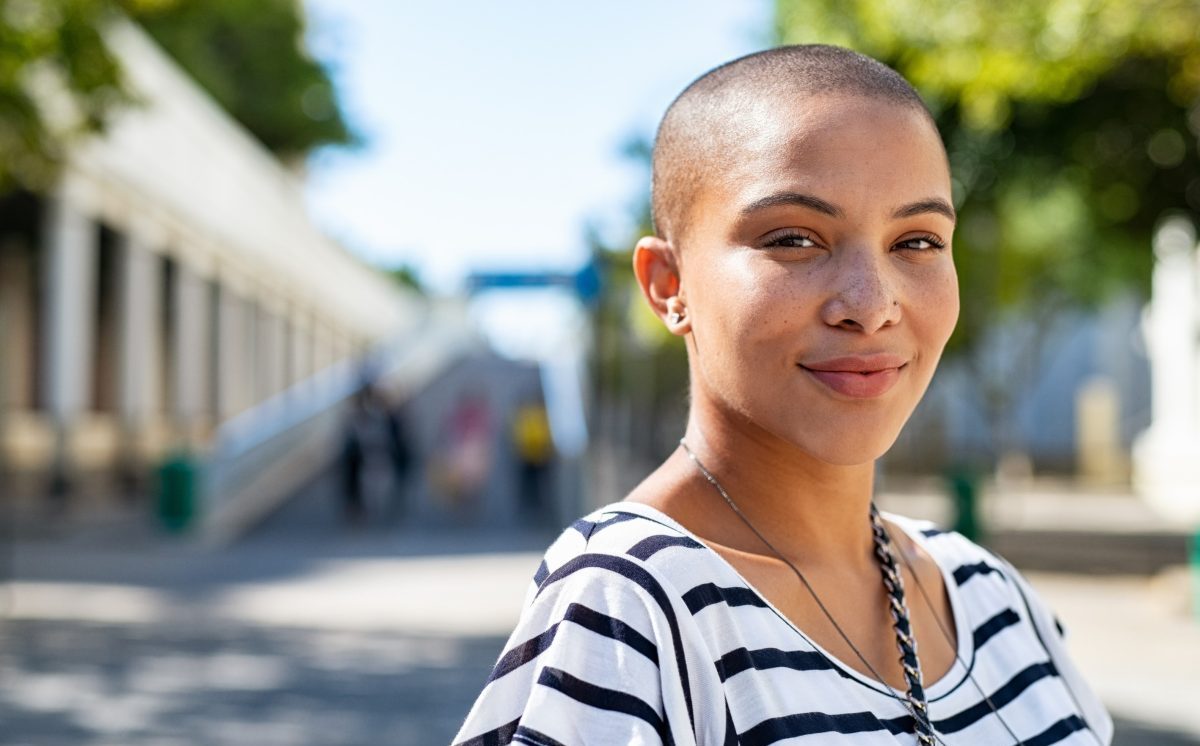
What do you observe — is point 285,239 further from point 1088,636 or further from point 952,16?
point 1088,636

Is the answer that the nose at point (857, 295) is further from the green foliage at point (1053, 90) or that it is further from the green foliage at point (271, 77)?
the green foliage at point (271, 77)

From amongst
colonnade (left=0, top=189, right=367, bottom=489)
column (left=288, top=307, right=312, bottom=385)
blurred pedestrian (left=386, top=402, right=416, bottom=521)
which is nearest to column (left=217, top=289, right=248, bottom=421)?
colonnade (left=0, top=189, right=367, bottom=489)

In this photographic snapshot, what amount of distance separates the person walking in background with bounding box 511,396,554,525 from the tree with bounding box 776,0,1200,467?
5.89m

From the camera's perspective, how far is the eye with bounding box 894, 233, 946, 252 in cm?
146

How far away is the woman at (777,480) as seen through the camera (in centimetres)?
125

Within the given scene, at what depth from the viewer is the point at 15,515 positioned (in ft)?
61.1

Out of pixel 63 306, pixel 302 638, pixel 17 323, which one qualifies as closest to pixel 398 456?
pixel 63 306

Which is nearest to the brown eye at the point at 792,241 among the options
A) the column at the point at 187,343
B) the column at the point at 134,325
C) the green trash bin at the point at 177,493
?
the green trash bin at the point at 177,493

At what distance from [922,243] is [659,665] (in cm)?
55

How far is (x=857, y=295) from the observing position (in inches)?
55.0

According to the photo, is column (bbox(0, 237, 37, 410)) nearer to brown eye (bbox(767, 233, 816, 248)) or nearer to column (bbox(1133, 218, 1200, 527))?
column (bbox(1133, 218, 1200, 527))

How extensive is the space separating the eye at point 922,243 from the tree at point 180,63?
1102cm

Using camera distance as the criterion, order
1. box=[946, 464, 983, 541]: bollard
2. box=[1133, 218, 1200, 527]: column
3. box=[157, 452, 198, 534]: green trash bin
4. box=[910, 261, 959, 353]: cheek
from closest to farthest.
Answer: box=[910, 261, 959, 353]: cheek
box=[946, 464, 983, 541]: bollard
box=[157, 452, 198, 534]: green trash bin
box=[1133, 218, 1200, 527]: column

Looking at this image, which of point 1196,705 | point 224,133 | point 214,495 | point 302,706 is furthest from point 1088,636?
point 224,133
